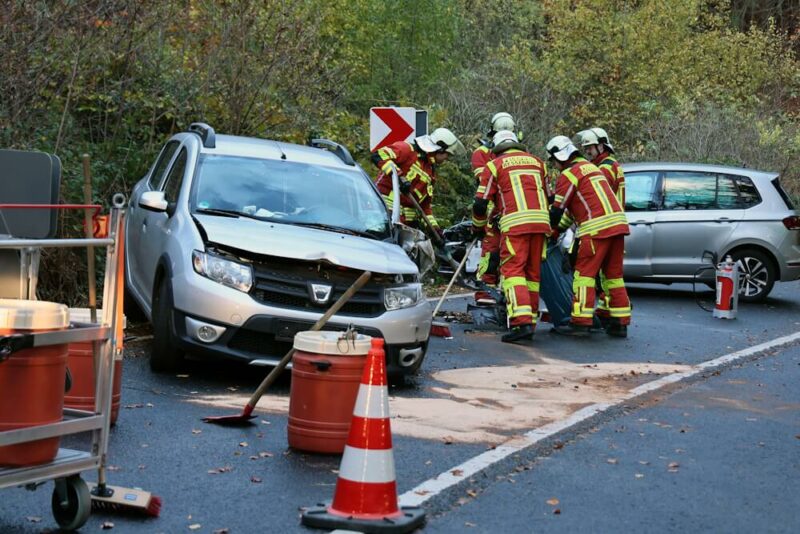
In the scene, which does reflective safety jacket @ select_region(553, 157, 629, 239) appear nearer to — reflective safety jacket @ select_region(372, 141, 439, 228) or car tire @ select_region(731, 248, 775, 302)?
reflective safety jacket @ select_region(372, 141, 439, 228)

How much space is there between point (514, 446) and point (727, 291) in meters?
8.65

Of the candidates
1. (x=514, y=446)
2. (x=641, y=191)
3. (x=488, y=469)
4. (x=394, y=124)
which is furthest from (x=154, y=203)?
(x=641, y=191)

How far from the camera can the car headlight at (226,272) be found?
9.19 metres

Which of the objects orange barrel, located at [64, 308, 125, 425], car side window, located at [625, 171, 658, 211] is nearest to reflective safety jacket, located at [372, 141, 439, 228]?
car side window, located at [625, 171, 658, 211]

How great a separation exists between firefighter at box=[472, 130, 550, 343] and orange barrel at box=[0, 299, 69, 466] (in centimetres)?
771

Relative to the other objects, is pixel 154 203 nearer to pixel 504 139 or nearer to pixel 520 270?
pixel 520 270

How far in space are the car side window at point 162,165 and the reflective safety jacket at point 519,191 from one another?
125 inches

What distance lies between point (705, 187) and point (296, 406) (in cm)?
1185

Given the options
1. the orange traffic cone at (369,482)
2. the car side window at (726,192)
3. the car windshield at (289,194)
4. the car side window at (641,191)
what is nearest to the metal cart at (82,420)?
the orange traffic cone at (369,482)

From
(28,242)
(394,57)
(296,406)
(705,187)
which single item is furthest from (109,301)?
(394,57)

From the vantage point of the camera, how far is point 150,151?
1475 cm

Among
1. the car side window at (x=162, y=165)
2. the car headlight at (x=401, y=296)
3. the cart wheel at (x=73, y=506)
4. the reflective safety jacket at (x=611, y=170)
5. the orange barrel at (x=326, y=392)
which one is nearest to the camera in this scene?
the cart wheel at (x=73, y=506)

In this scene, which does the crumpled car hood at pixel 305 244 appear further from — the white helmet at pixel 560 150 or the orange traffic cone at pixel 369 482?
the white helmet at pixel 560 150

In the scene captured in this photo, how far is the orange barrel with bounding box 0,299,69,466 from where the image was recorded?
5.26m
